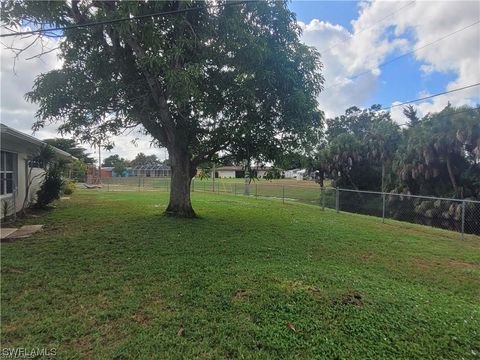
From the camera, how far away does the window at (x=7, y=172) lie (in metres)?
9.33

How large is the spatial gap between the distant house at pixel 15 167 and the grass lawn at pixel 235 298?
3.21 m

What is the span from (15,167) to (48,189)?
205 centimetres

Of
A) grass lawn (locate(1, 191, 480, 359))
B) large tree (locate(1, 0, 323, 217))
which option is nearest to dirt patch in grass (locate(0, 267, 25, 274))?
grass lawn (locate(1, 191, 480, 359))

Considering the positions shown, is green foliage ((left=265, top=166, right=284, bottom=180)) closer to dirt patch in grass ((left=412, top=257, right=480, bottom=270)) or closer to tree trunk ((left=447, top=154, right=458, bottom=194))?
dirt patch in grass ((left=412, top=257, right=480, bottom=270))

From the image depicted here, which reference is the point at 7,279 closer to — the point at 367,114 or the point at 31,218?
the point at 31,218

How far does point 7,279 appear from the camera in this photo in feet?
14.1

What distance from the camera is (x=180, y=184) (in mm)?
10648

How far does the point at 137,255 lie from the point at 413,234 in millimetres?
7686

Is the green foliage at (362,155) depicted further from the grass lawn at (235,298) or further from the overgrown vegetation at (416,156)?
the grass lawn at (235,298)

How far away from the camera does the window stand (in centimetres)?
933

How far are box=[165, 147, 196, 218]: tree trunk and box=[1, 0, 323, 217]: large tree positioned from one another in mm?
46

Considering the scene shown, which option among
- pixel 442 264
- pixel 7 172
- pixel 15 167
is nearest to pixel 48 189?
pixel 15 167

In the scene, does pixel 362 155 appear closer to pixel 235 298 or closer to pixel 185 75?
pixel 185 75

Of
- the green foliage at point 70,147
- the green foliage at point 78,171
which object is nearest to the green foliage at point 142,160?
the green foliage at point 70,147
